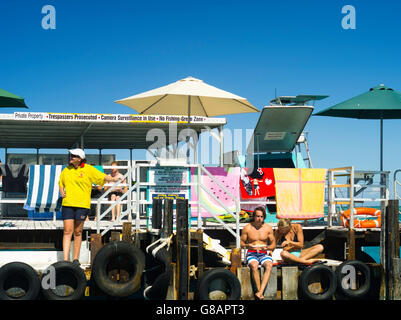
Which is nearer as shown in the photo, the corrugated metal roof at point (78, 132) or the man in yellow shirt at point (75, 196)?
the man in yellow shirt at point (75, 196)

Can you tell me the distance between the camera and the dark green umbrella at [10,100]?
37.7ft

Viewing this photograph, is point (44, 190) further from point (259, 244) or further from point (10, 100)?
point (259, 244)

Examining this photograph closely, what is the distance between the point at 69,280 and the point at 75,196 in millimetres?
1387

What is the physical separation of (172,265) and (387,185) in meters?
5.07

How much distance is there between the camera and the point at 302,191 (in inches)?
462

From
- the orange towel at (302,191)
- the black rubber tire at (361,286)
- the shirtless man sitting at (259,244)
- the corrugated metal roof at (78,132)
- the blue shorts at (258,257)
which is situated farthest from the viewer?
the corrugated metal roof at (78,132)

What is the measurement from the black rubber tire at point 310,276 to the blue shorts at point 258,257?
64cm

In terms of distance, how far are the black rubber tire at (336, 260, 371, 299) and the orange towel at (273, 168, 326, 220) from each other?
219 centimetres

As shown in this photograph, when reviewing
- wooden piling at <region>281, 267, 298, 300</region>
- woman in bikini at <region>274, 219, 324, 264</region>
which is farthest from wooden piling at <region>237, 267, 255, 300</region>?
woman in bikini at <region>274, 219, 324, 264</region>

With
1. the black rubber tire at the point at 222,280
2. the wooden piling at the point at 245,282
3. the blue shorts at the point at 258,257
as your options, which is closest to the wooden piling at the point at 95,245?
the black rubber tire at the point at 222,280

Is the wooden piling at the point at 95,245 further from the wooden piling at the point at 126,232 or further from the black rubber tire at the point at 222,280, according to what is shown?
the black rubber tire at the point at 222,280

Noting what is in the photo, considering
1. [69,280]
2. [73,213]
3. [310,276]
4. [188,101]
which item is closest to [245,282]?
[310,276]

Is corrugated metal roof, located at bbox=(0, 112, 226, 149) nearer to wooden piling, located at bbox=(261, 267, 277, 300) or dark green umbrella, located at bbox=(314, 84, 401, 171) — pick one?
dark green umbrella, located at bbox=(314, 84, 401, 171)

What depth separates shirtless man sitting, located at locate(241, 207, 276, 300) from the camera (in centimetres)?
898
